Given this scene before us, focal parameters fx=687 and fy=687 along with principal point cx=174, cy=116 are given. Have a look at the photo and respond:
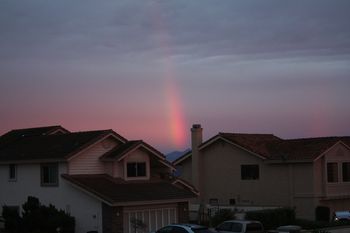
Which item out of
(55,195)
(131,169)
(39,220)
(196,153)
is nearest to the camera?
(39,220)

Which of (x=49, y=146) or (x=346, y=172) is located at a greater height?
(x=49, y=146)

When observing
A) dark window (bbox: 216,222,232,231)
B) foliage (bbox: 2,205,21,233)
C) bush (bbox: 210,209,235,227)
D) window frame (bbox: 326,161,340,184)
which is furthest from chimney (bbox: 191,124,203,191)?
dark window (bbox: 216,222,232,231)

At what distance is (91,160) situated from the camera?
42.4 m

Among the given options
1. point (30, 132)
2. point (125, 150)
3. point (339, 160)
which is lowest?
point (339, 160)

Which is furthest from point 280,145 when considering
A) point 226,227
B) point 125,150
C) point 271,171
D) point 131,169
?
point 226,227

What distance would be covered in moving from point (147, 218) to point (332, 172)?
18.5m

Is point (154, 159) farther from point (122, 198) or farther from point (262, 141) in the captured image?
point (262, 141)

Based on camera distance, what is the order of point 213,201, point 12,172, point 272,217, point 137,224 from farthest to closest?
point 213,201 → point 12,172 → point 272,217 → point 137,224

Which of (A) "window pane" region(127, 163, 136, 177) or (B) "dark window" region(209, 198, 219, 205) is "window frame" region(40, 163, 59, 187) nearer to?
(A) "window pane" region(127, 163, 136, 177)

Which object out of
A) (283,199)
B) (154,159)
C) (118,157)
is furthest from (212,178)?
(118,157)

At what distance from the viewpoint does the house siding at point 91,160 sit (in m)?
41.5

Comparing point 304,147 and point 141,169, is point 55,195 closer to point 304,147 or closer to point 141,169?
point 141,169

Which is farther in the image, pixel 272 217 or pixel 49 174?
A: pixel 272 217

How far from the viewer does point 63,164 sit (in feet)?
135
